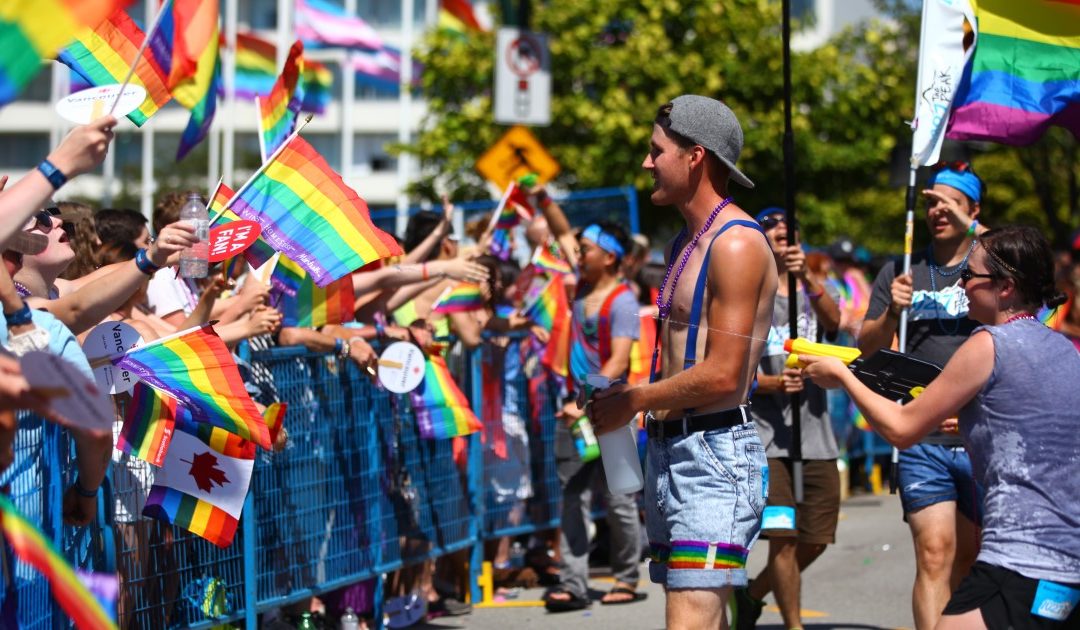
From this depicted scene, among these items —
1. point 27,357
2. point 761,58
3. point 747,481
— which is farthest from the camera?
point 761,58

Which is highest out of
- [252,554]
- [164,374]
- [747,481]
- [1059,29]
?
[1059,29]

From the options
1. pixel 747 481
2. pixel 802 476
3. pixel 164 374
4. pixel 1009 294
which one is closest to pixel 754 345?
pixel 747 481

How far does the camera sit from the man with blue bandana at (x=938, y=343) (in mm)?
6134

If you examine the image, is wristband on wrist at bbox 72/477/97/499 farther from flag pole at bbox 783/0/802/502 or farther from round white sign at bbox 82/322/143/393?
flag pole at bbox 783/0/802/502

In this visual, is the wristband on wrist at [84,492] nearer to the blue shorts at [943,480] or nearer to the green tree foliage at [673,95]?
the blue shorts at [943,480]

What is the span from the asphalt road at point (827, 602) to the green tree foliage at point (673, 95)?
10.4 metres

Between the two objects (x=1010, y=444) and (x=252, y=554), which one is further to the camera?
(x=252, y=554)

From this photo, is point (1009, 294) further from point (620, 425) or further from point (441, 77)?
point (441, 77)

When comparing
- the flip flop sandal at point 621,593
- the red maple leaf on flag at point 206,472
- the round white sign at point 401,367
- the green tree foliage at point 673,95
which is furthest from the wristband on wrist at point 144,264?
the green tree foliage at point 673,95

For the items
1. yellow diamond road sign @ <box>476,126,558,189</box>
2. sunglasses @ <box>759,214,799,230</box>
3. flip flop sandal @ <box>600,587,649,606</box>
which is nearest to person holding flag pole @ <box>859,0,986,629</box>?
sunglasses @ <box>759,214,799,230</box>

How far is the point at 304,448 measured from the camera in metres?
6.99

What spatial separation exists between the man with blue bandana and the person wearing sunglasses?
0.53 meters

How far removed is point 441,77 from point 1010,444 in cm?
1887

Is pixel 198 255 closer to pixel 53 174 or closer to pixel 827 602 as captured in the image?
pixel 53 174
